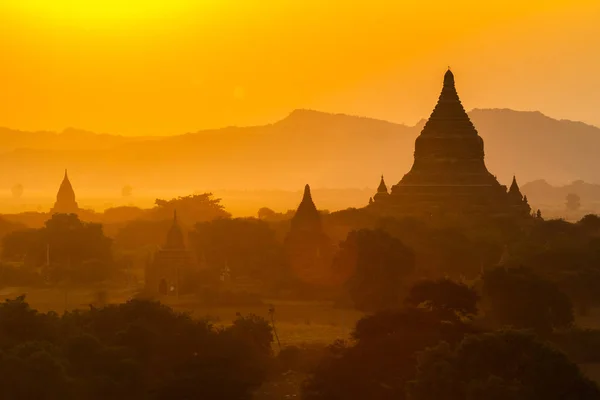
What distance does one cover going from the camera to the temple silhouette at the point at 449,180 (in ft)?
312

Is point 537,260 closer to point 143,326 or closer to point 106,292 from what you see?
point 106,292

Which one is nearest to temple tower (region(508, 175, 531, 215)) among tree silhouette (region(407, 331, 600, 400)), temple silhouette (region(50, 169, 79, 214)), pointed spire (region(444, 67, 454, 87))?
pointed spire (region(444, 67, 454, 87))

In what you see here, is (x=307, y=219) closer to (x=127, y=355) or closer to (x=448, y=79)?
(x=448, y=79)

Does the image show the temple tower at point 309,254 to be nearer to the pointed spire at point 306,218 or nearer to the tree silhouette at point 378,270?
the pointed spire at point 306,218

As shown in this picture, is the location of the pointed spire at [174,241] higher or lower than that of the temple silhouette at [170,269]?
higher

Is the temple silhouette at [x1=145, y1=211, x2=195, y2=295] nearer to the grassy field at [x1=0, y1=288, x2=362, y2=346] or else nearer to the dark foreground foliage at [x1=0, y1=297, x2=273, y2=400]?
the grassy field at [x1=0, y1=288, x2=362, y2=346]

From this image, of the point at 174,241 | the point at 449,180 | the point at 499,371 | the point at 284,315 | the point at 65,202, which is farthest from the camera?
the point at 65,202

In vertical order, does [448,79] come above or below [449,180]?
above

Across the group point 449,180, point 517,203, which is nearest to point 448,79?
point 449,180

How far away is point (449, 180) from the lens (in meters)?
96.9

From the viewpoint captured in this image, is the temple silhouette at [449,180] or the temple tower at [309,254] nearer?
the temple tower at [309,254]

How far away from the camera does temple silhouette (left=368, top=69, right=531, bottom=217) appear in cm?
9519

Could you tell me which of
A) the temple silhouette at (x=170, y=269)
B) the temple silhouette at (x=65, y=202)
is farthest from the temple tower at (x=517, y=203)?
the temple silhouette at (x=65, y=202)

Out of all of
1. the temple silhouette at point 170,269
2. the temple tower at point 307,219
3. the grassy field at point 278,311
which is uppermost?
the temple tower at point 307,219
